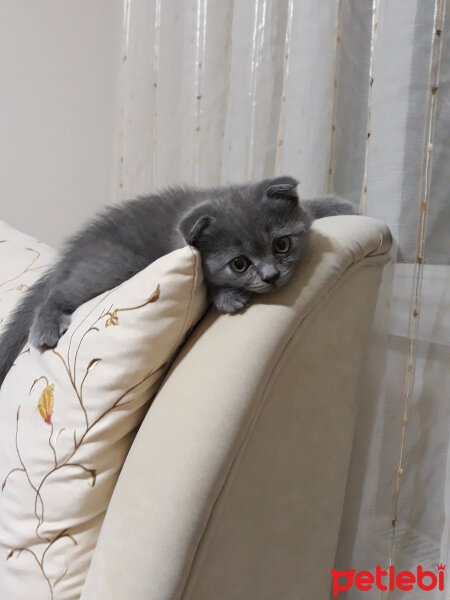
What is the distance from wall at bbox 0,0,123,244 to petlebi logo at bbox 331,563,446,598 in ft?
5.13

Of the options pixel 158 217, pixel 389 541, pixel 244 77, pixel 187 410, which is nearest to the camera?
pixel 187 410

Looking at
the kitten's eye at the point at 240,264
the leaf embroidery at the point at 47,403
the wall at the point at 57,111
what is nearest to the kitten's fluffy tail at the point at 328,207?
the kitten's eye at the point at 240,264

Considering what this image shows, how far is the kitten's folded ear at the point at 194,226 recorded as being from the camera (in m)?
0.65

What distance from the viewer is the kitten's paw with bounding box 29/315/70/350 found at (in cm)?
77

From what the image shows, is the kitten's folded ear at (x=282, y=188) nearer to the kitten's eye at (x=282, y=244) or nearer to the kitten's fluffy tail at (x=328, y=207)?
the kitten's eye at (x=282, y=244)

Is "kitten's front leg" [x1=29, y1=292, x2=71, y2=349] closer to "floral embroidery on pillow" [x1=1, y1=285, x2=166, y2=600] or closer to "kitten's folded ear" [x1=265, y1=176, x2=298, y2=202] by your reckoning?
"floral embroidery on pillow" [x1=1, y1=285, x2=166, y2=600]

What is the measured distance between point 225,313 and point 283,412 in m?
0.14

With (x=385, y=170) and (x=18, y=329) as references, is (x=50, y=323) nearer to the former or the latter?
(x=18, y=329)

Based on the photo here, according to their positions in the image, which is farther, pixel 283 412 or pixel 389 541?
pixel 389 541

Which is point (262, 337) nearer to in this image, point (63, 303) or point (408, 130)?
point (63, 303)

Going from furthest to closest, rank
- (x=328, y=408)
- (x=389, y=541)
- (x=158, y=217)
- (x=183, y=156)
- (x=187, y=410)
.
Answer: (x=183, y=156) → (x=389, y=541) → (x=158, y=217) → (x=328, y=408) → (x=187, y=410)

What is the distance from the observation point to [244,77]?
1.27 m

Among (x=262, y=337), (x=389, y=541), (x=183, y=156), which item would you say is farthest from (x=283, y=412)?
(x=183, y=156)

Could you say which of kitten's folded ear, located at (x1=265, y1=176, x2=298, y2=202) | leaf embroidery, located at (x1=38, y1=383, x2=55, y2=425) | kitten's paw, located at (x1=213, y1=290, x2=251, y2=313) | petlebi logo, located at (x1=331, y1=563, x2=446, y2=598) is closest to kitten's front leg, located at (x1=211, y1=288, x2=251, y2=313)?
kitten's paw, located at (x1=213, y1=290, x2=251, y2=313)
